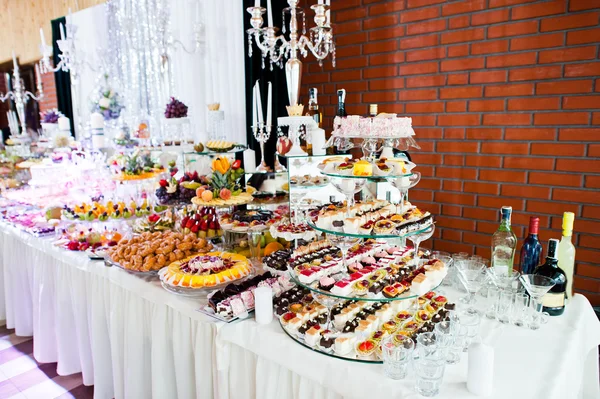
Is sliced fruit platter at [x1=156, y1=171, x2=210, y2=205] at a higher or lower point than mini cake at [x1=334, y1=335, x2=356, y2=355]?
higher

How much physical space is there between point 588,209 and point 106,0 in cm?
588

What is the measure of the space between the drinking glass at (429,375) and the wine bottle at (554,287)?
706mm

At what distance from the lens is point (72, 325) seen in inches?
105

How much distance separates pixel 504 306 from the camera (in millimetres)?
1609

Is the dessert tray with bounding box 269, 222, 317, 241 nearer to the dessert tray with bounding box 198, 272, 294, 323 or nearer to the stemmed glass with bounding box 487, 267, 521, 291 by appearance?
the dessert tray with bounding box 198, 272, 294, 323

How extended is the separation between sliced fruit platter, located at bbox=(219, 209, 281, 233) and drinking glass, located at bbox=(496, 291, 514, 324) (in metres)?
1.19

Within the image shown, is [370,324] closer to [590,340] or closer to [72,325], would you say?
[590,340]

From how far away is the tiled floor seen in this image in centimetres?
256

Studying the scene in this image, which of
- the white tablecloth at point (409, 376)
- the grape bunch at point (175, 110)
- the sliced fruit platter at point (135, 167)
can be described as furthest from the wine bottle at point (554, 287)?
the sliced fruit platter at point (135, 167)

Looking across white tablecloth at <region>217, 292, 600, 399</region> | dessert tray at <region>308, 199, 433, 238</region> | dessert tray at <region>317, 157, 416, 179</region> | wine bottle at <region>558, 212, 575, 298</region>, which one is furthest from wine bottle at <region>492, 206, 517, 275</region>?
dessert tray at <region>317, 157, 416, 179</region>

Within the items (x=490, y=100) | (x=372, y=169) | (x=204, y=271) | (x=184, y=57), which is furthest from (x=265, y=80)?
(x=372, y=169)

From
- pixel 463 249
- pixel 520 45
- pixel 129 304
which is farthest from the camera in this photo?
pixel 463 249

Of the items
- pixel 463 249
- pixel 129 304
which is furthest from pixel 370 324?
pixel 463 249

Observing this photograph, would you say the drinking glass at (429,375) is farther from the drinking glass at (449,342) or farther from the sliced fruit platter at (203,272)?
the sliced fruit platter at (203,272)
